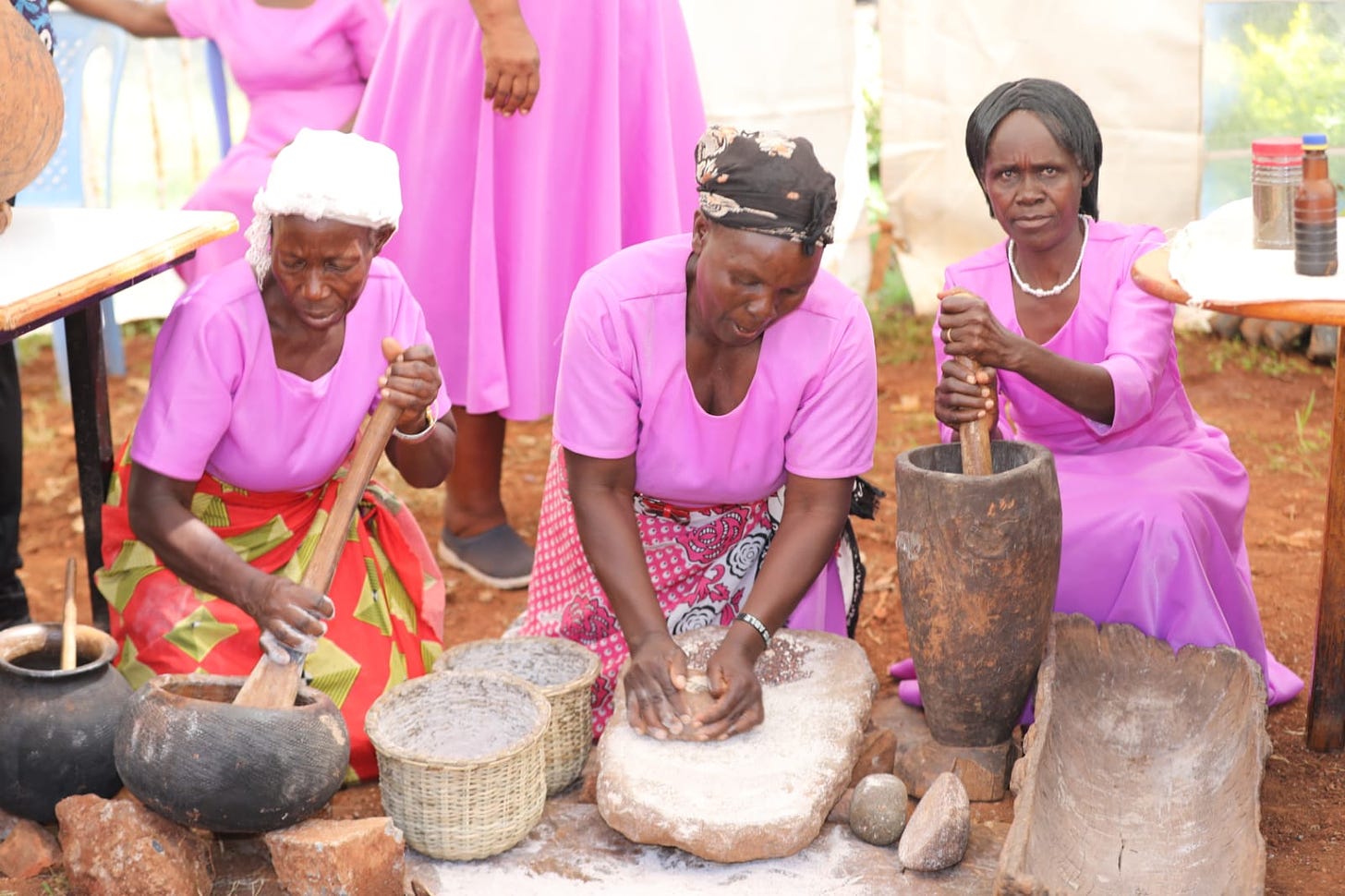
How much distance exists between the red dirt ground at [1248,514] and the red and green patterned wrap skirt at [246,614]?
81cm

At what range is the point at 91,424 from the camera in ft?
12.8

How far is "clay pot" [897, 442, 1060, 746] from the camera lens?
3125mm

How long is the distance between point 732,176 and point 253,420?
1.23 m

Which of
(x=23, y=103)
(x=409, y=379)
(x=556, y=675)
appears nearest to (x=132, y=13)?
(x=23, y=103)

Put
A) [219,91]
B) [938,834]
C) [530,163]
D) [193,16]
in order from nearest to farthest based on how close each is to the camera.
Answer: [938,834], [530,163], [193,16], [219,91]

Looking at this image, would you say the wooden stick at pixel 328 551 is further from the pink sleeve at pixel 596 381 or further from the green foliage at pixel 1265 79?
the green foliage at pixel 1265 79

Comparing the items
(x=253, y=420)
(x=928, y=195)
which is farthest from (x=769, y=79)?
(x=253, y=420)

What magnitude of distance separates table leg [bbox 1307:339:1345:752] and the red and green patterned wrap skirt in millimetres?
2158

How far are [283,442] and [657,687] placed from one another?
1048 mm

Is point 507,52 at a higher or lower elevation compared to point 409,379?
higher

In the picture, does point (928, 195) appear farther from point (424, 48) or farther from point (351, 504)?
point (351, 504)

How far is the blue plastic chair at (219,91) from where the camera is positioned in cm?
621

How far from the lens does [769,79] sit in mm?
7082

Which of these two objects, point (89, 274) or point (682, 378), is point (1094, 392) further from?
point (89, 274)
